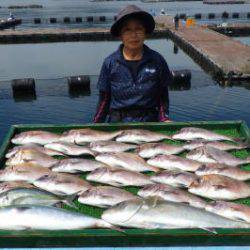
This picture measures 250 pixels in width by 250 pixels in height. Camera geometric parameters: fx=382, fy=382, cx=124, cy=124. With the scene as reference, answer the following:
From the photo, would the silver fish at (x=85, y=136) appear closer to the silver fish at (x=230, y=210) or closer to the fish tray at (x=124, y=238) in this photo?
the silver fish at (x=230, y=210)

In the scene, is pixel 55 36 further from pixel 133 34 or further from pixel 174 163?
pixel 174 163

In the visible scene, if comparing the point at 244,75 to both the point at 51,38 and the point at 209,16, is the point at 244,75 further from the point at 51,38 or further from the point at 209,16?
the point at 209,16

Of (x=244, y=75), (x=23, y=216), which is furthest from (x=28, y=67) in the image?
(x=23, y=216)

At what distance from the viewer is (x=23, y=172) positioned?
3586 millimetres

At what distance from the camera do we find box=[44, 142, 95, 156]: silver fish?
13.7 ft

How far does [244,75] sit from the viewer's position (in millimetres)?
19547

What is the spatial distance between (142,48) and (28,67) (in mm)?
22091

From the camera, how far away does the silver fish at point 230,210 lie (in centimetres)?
287

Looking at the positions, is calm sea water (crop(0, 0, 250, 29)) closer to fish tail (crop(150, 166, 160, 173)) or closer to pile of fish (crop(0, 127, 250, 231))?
pile of fish (crop(0, 127, 250, 231))

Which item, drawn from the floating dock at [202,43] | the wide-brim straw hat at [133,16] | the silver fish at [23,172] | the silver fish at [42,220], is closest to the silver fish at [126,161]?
the silver fish at [23,172]

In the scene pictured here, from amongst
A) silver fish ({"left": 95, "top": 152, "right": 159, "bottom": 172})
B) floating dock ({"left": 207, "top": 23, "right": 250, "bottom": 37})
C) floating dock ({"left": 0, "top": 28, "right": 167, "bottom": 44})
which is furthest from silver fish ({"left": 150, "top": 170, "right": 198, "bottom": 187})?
floating dock ({"left": 207, "top": 23, "right": 250, "bottom": 37})

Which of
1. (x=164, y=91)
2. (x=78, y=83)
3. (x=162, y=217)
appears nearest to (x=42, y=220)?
(x=162, y=217)

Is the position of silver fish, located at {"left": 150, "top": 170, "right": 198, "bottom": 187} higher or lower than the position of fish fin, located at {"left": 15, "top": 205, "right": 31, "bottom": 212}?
lower

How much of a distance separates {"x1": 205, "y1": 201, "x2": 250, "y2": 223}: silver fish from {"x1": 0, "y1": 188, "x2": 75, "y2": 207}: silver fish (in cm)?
113
